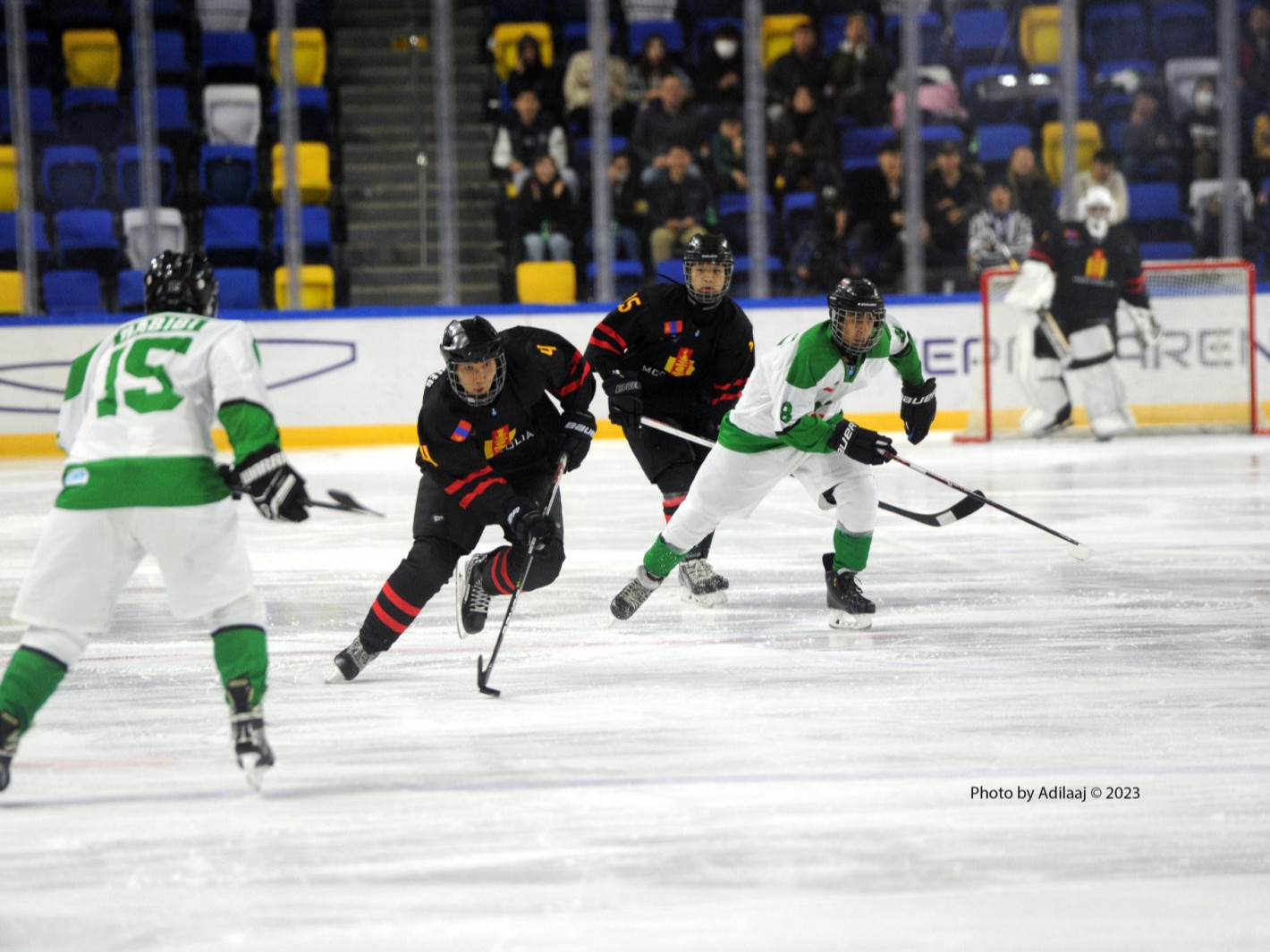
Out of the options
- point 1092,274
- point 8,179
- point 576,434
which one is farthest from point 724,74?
point 576,434

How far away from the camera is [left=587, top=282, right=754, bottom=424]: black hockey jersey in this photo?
211 inches

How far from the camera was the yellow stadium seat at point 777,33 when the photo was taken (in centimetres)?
1087

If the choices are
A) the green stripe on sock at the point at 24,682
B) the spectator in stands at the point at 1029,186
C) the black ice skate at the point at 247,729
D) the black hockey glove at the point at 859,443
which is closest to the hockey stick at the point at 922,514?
the black hockey glove at the point at 859,443

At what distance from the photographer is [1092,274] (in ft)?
32.2

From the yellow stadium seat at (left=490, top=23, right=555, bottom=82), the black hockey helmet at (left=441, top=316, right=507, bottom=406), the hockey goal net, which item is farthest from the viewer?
the yellow stadium seat at (left=490, top=23, right=555, bottom=82)

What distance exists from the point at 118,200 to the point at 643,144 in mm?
3351

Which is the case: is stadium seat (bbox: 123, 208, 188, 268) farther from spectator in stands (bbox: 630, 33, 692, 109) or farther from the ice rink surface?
the ice rink surface

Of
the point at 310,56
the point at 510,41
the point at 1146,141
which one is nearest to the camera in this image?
the point at 1146,141

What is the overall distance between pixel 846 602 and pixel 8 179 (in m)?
7.70

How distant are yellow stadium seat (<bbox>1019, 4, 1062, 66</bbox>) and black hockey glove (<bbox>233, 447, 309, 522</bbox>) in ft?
29.1

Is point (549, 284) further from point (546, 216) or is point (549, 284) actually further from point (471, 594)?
point (471, 594)

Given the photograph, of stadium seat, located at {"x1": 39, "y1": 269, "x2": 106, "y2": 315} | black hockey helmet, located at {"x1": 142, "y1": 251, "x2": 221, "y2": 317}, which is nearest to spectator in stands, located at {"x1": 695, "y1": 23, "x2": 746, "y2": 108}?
stadium seat, located at {"x1": 39, "y1": 269, "x2": 106, "y2": 315}

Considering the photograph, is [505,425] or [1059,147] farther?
[1059,147]

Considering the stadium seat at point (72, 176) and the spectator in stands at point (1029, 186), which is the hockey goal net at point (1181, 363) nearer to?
the spectator in stands at point (1029, 186)
